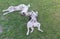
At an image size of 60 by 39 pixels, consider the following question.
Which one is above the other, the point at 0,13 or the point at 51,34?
the point at 0,13

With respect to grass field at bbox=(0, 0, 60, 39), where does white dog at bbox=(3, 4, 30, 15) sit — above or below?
above

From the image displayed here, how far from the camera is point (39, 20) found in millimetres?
3709

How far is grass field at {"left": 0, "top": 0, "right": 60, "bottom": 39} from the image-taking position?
3.29m

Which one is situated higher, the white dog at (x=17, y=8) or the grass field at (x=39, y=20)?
the white dog at (x=17, y=8)

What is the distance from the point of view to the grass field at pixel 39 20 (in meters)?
A: 3.29

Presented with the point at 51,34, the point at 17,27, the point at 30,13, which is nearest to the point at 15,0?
the point at 30,13

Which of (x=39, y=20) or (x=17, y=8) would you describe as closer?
(x=39, y=20)

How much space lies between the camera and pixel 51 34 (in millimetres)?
3322

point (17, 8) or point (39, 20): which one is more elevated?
point (17, 8)

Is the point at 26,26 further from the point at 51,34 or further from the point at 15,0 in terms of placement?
the point at 15,0

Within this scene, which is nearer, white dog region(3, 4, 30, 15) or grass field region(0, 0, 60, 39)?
grass field region(0, 0, 60, 39)

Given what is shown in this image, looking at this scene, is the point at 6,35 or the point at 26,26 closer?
the point at 6,35

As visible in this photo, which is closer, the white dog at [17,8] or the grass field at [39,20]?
the grass field at [39,20]

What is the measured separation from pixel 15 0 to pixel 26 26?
1.26 meters
